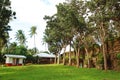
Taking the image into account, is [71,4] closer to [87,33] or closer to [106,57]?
[87,33]

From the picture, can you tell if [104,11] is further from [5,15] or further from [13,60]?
[13,60]

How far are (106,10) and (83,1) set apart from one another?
36.0ft

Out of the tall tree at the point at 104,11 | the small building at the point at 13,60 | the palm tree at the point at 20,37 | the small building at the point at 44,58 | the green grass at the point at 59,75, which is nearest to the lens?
the green grass at the point at 59,75

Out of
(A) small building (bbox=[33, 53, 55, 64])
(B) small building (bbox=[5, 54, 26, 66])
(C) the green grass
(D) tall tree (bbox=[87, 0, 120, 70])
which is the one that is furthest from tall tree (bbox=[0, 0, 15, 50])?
(A) small building (bbox=[33, 53, 55, 64])

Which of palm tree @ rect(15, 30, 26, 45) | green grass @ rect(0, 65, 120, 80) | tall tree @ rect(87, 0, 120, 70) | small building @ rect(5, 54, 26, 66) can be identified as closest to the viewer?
green grass @ rect(0, 65, 120, 80)

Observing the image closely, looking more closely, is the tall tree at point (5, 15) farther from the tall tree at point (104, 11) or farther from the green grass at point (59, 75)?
the tall tree at point (104, 11)

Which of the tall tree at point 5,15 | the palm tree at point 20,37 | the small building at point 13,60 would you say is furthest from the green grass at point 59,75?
the palm tree at point 20,37

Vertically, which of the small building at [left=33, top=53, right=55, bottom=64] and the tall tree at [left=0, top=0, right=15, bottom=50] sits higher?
the tall tree at [left=0, top=0, right=15, bottom=50]

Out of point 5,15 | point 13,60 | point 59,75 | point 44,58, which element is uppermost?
point 5,15

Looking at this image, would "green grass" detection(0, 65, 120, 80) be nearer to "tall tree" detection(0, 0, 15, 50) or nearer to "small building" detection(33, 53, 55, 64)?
"tall tree" detection(0, 0, 15, 50)

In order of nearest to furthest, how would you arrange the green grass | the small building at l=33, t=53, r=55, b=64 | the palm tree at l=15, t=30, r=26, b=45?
1. the green grass
2. the small building at l=33, t=53, r=55, b=64
3. the palm tree at l=15, t=30, r=26, b=45

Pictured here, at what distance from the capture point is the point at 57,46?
77438 millimetres

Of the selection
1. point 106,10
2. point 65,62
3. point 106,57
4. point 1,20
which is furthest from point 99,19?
point 65,62

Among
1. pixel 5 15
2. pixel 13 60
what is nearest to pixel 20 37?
pixel 13 60
